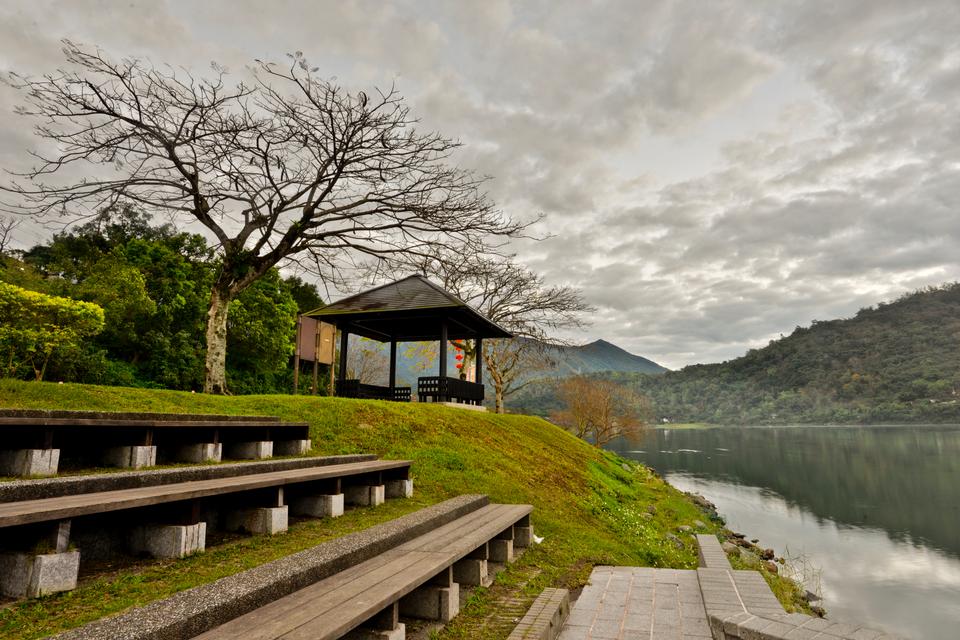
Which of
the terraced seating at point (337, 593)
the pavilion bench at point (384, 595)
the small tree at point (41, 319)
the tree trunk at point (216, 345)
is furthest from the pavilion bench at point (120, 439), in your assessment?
the small tree at point (41, 319)

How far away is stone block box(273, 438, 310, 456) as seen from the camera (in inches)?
285

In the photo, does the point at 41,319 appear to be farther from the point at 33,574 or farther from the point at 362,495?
the point at 33,574

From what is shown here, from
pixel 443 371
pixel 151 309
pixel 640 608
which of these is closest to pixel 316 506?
pixel 640 608

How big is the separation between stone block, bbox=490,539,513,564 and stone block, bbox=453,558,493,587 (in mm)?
761

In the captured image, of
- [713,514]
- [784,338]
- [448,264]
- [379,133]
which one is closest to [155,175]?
[379,133]

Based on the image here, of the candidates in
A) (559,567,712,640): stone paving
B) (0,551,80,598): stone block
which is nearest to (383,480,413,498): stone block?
(559,567,712,640): stone paving

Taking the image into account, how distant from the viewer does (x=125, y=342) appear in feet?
71.6

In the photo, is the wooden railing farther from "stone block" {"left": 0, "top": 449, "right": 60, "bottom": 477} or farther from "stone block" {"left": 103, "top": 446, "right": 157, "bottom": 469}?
"stone block" {"left": 0, "top": 449, "right": 60, "bottom": 477}

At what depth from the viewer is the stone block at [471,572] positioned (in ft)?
15.2

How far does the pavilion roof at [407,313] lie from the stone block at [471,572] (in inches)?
460

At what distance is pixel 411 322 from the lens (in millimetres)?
18906

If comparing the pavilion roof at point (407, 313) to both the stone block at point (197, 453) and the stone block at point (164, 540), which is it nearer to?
the stone block at point (197, 453)

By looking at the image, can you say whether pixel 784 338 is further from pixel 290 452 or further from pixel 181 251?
pixel 290 452

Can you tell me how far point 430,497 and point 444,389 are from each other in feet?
32.6
